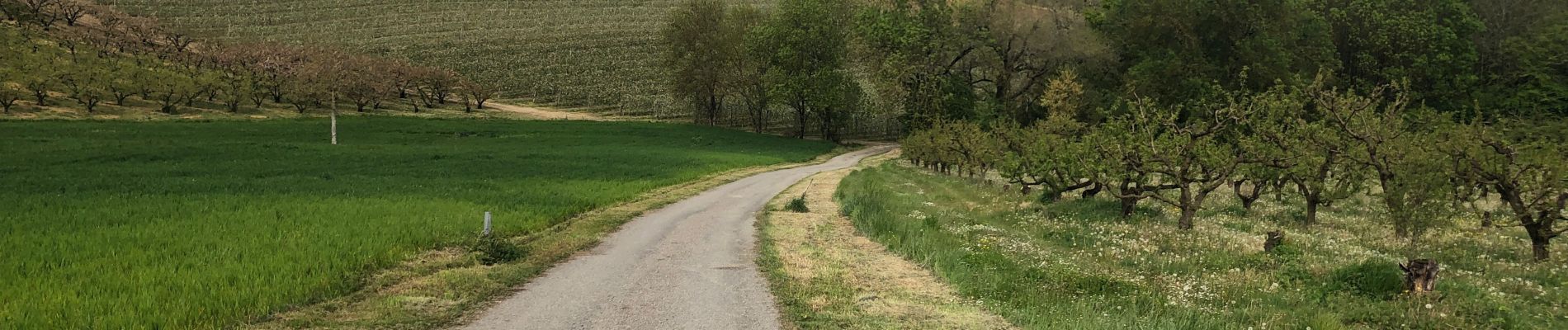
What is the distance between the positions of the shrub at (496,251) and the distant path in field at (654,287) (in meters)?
1.17

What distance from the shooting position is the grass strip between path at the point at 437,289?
10.2 m

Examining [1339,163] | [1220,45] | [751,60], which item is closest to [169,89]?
[751,60]

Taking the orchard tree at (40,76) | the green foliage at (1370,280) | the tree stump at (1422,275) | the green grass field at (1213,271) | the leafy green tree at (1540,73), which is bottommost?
the green grass field at (1213,271)

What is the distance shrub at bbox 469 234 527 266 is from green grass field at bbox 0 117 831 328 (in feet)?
4.93

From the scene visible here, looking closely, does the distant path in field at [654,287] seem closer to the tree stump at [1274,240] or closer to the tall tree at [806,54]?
the tree stump at [1274,240]

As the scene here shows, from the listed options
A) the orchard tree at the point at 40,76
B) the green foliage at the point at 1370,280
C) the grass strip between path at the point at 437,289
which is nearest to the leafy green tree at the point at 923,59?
the grass strip between path at the point at 437,289

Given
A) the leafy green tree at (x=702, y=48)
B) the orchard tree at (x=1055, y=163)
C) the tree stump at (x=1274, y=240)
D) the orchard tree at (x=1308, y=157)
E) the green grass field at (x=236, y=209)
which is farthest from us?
the leafy green tree at (x=702, y=48)

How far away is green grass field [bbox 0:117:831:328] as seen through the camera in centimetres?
1037

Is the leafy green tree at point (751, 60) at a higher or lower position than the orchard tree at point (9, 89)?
→ higher

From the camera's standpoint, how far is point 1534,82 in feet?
188

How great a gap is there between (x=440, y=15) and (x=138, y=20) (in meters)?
64.2

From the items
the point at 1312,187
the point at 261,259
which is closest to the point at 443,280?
the point at 261,259

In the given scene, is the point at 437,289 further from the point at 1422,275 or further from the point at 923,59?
the point at 923,59

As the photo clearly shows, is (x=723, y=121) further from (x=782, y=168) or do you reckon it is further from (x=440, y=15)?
(x=440, y=15)
